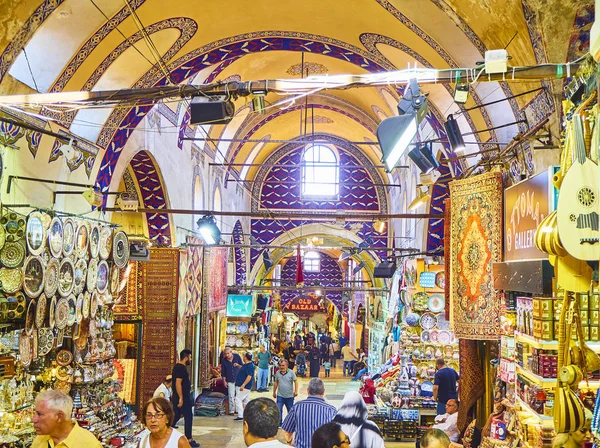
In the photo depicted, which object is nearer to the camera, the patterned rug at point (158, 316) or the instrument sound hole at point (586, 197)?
the instrument sound hole at point (586, 197)

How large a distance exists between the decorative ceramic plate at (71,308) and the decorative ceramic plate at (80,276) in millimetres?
91

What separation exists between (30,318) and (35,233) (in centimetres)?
81

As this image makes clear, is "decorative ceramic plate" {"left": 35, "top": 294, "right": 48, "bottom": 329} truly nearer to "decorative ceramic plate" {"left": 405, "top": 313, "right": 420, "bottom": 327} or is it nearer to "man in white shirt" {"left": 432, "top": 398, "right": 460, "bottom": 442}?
"man in white shirt" {"left": 432, "top": 398, "right": 460, "bottom": 442}

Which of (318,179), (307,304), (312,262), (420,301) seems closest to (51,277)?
(420,301)

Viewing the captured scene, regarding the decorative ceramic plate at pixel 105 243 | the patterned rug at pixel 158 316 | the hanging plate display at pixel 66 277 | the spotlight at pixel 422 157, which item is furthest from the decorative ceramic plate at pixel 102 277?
the spotlight at pixel 422 157

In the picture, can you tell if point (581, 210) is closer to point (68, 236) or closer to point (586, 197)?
point (586, 197)

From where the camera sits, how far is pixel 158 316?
10.0 m

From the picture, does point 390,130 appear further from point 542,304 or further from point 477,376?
point 477,376

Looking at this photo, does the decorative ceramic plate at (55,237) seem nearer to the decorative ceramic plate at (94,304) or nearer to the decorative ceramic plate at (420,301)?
the decorative ceramic plate at (94,304)

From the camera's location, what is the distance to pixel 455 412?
7180 millimetres

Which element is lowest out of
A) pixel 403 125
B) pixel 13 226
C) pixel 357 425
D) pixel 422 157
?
pixel 357 425

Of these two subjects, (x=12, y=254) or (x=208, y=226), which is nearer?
(x=12, y=254)

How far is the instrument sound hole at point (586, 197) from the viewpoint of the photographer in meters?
2.74

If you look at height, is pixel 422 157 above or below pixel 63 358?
above
